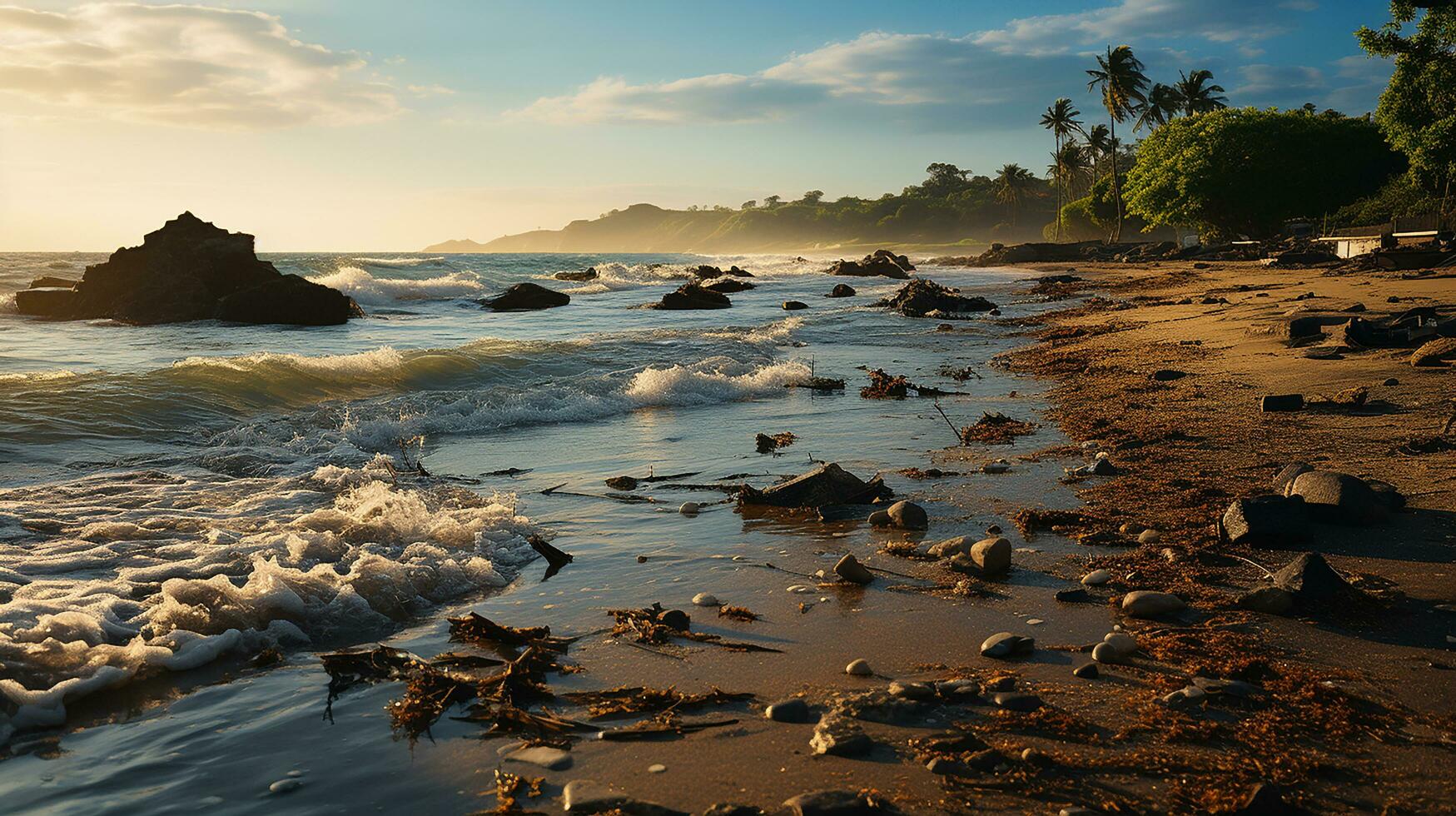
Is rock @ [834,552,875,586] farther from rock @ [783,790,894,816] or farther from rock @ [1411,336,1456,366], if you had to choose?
rock @ [1411,336,1456,366]

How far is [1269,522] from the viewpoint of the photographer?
4.82 meters

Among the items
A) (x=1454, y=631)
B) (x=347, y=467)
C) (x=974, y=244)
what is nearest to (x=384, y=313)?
(x=347, y=467)

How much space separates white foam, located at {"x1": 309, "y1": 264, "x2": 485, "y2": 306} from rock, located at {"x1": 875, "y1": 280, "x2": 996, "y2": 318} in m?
19.8

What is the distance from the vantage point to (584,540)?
5891mm

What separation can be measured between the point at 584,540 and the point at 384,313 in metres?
25.8

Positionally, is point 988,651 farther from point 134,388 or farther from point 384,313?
point 384,313

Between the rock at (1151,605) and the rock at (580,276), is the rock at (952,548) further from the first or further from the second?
the rock at (580,276)

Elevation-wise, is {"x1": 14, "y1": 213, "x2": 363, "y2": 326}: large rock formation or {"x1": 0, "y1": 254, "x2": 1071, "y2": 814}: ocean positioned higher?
{"x1": 14, "y1": 213, "x2": 363, "y2": 326}: large rock formation

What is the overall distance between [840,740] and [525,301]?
29352 millimetres

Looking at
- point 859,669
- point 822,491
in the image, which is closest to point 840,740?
point 859,669

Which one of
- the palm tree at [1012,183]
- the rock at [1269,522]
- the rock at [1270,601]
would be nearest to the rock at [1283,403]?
the rock at [1269,522]

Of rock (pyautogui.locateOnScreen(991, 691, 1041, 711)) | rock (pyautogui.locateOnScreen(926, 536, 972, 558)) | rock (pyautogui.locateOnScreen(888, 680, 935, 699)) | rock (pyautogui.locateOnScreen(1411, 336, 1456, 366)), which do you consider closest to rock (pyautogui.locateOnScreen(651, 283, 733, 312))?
rock (pyautogui.locateOnScreen(1411, 336, 1456, 366))

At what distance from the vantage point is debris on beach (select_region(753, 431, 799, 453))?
8.60 metres

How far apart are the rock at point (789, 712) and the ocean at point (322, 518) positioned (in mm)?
1035
